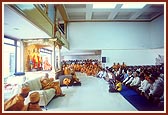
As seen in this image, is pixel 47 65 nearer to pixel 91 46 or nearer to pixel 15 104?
pixel 91 46

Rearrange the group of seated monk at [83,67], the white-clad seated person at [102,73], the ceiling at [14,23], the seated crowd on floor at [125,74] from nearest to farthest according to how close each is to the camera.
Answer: the ceiling at [14,23] → the seated crowd on floor at [125,74] → the group of seated monk at [83,67] → the white-clad seated person at [102,73]

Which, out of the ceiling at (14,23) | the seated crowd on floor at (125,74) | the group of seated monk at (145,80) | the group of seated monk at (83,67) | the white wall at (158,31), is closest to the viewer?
the ceiling at (14,23)

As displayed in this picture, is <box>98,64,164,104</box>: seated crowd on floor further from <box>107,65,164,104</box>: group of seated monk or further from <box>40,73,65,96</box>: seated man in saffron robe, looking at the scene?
<box>40,73,65,96</box>: seated man in saffron robe

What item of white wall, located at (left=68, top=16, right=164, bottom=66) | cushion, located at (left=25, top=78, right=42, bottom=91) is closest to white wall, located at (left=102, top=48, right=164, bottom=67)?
white wall, located at (left=68, top=16, right=164, bottom=66)

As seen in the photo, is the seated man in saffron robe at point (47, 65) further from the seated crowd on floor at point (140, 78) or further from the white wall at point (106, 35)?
the white wall at point (106, 35)

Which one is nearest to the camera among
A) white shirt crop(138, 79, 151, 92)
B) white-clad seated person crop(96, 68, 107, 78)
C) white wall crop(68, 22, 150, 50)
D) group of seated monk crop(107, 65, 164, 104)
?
group of seated monk crop(107, 65, 164, 104)

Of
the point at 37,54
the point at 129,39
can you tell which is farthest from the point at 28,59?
the point at 129,39

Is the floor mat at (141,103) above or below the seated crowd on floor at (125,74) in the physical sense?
below

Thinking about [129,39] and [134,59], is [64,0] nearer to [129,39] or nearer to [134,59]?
[134,59]

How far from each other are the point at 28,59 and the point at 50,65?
2.04 feet

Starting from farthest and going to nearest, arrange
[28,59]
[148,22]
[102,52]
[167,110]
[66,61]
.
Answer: [102,52] → [66,61] → [148,22] → [28,59] → [167,110]

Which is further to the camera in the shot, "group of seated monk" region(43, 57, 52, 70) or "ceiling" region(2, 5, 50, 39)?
"group of seated monk" region(43, 57, 52, 70)

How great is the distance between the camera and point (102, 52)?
7.91m

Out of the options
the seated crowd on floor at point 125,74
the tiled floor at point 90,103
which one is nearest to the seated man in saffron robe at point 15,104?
the tiled floor at point 90,103
